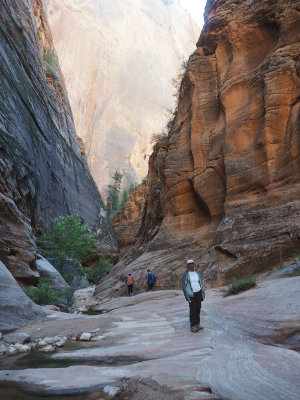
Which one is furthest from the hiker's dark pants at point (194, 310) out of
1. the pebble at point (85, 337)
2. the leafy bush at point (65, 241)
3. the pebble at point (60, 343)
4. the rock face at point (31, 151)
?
the leafy bush at point (65, 241)

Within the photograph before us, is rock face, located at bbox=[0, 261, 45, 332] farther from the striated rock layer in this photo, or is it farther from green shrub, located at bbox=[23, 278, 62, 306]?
the striated rock layer

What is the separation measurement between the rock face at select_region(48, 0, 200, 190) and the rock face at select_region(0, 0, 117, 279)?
32.0m

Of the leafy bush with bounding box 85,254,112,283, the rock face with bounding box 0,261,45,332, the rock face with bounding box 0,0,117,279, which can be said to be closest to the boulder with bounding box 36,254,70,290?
the rock face with bounding box 0,0,117,279

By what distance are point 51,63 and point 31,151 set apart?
24848 mm

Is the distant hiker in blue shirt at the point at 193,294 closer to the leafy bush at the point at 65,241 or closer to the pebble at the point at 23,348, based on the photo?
the pebble at the point at 23,348

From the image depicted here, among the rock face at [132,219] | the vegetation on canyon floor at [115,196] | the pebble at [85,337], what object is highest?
the vegetation on canyon floor at [115,196]

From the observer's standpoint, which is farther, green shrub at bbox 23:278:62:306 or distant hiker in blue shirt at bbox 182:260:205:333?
green shrub at bbox 23:278:62:306

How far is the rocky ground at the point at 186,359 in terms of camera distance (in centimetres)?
287

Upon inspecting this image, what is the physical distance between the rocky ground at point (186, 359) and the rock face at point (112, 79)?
62784mm

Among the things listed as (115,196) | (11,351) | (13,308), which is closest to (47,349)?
(11,351)

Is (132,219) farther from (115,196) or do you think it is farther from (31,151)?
(115,196)

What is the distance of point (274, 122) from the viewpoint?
38.5 feet

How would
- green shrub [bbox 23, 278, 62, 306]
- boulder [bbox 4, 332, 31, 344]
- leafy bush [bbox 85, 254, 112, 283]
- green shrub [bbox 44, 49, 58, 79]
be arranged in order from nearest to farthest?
boulder [bbox 4, 332, 31, 344] < green shrub [bbox 23, 278, 62, 306] < leafy bush [bbox 85, 254, 112, 283] < green shrub [bbox 44, 49, 58, 79]

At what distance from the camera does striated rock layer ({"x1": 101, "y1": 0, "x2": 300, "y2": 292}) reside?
10805mm
